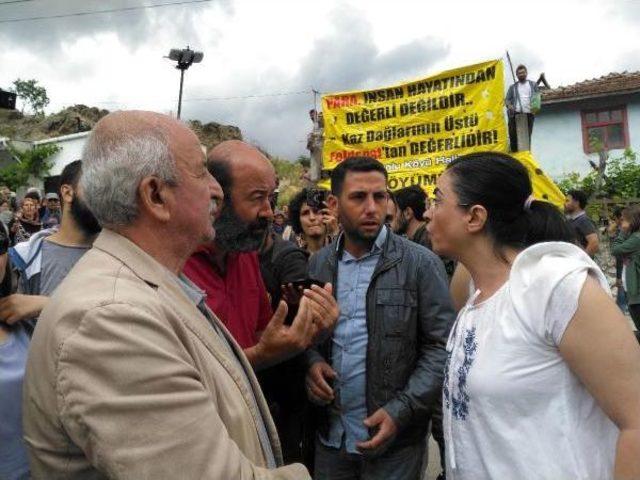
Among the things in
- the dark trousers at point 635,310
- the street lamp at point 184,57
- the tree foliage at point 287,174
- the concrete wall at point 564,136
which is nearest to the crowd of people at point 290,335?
the dark trousers at point 635,310

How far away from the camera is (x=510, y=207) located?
1988mm

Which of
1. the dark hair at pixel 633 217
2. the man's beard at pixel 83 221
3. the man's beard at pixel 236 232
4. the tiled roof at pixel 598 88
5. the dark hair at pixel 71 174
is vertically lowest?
the man's beard at pixel 236 232

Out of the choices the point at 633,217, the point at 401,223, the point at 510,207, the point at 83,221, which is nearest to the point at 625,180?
the point at 633,217

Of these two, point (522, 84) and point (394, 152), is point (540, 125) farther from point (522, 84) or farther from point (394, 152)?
point (394, 152)

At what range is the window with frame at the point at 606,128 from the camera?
70.7ft

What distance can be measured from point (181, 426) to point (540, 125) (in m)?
24.0

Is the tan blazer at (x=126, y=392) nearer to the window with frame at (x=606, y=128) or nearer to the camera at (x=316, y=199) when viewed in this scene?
the camera at (x=316, y=199)

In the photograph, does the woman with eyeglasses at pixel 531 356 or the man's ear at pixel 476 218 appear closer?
the woman with eyeglasses at pixel 531 356

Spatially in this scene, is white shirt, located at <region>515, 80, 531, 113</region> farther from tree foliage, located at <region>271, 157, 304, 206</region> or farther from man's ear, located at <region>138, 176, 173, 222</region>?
tree foliage, located at <region>271, 157, 304, 206</region>

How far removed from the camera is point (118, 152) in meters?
1.37

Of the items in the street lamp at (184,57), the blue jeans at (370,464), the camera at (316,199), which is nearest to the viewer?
the blue jeans at (370,464)

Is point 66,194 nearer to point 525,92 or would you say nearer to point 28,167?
point 525,92

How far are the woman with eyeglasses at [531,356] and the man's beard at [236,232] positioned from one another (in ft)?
2.69

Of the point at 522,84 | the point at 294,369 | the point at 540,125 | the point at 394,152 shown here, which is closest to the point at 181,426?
the point at 294,369
